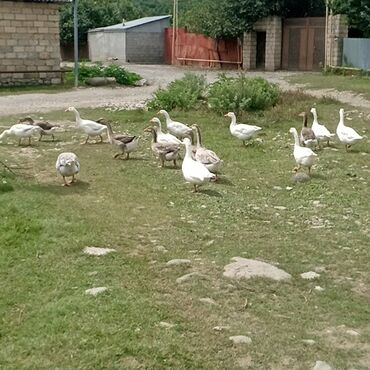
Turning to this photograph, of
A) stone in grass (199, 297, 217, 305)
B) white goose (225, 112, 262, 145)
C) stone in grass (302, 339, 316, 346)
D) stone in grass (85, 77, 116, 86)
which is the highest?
stone in grass (85, 77, 116, 86)

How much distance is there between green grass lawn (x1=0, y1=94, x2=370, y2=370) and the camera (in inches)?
166

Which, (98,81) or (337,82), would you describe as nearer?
(337,82)

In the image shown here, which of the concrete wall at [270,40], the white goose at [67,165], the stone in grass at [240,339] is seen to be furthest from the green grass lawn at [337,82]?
the stone in grass at [240,339]

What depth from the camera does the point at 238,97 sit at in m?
15.1

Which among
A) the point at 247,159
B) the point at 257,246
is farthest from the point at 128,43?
the point at 257,246

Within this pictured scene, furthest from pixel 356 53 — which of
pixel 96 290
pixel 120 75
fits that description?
pixel 96 290

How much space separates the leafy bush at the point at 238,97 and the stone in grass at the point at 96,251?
30.4ft

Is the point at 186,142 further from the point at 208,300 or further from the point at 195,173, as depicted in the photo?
the point at 208,300

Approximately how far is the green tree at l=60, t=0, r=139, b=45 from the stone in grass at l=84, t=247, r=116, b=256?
145 ft

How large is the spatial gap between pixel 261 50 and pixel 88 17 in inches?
760

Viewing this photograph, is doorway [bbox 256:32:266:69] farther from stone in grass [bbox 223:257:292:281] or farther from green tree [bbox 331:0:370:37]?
stone in grass [bbox 223:257:292:281]

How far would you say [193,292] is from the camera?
5.13m

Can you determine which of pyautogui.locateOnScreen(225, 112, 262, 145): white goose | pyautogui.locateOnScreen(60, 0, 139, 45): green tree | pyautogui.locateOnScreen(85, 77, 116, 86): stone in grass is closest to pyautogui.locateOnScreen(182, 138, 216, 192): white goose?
pyautogui.locateOnScreen(225, 112, 262, 145): white goose

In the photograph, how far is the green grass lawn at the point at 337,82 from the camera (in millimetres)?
21766
